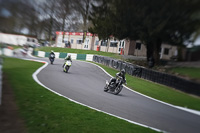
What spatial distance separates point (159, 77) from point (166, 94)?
15 cm

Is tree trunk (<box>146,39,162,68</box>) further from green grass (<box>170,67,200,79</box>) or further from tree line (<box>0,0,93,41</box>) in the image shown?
tree line (<box>0,0,93,41</box>)

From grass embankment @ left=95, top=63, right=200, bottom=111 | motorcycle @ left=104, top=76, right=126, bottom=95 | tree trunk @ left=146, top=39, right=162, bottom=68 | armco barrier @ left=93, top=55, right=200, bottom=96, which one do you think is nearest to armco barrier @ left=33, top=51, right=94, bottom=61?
armco barrier @ left=93, top=55, right=200, bottom=96

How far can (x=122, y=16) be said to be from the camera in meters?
1.44

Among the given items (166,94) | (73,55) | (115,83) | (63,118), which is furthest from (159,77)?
(63,118)

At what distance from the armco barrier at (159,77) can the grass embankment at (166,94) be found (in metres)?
0.05

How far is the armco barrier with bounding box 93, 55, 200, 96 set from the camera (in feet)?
3.53

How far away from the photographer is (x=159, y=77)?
1.38 m

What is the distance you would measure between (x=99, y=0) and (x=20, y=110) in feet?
20.1

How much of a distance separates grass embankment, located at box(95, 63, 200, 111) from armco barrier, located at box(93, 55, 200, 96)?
5 centimetres

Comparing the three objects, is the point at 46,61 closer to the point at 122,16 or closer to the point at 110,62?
the point at 110,62

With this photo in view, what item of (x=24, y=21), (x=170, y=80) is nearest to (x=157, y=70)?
(x=170, y=80)

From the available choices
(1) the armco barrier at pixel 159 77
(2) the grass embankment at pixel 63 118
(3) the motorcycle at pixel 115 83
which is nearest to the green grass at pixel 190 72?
(1) the armco barrier at pixel 159 77

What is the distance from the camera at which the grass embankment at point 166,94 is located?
118cm

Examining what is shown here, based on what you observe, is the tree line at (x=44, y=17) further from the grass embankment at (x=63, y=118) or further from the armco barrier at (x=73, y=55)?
the grass embankment at (x=63, y=118)
